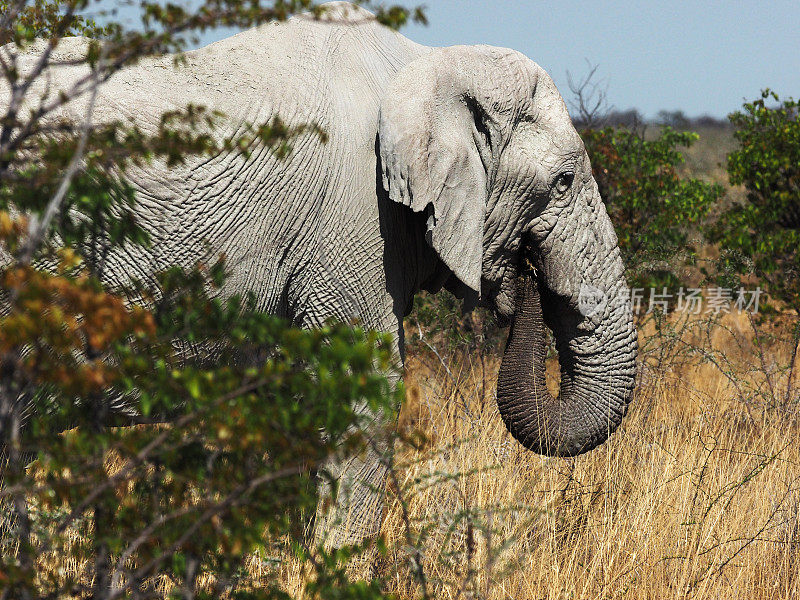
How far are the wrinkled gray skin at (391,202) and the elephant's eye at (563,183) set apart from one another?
0.04 feet

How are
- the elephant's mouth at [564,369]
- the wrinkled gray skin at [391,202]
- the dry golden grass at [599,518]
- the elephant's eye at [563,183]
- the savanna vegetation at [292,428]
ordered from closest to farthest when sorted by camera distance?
the savanna vegetation at [292,428], the wrinkled gray skin at [391,202], the dry golden grass at [599,518], the elephant's eye at [563,183], the elephant's mouth at [564,369]

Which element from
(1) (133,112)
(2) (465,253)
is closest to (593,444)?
(2) (465,253)

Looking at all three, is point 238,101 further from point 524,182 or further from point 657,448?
point 657,448

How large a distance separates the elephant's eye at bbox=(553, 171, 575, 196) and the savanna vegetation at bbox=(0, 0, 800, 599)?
1.20 metres

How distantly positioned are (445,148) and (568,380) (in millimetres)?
1360

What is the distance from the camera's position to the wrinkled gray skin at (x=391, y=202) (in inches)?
138

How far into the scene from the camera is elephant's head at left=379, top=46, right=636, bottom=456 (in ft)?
12.1

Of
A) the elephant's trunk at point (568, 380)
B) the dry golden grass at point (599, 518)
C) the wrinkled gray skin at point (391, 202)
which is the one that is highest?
the wrinkled gray skin at point (391, 202)

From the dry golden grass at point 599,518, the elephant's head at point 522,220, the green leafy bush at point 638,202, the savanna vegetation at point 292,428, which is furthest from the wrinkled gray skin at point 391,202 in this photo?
the green leafy bush at point 638,202

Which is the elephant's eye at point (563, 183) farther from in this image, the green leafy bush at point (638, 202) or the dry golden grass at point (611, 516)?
the green leafy bush at point (638, 202)

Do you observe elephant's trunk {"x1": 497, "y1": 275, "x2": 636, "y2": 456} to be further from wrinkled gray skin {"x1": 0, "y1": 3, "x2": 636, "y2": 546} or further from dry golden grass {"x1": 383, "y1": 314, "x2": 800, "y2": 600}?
dry golden grass {"x1": 383, "y1": 314, "x2": 800, "y2": 600}

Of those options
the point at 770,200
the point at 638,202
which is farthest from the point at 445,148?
the point at 770,200

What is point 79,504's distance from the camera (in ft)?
5.95

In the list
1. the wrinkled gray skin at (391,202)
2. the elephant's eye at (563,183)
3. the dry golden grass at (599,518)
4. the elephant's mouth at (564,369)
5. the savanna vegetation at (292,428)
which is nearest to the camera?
the savanna vegetation at (292,428)
